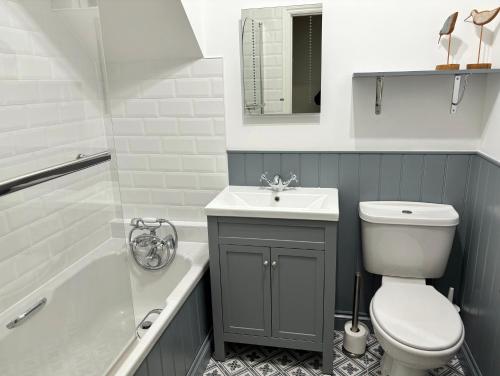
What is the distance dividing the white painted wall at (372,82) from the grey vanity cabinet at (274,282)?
1.82 feet

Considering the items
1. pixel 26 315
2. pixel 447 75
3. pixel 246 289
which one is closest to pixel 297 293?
pixel 246 289

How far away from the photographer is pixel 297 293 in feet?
6.49

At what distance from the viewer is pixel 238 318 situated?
2.09 metres

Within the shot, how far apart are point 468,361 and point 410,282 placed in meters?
0.49

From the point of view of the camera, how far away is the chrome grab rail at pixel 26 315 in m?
1.55

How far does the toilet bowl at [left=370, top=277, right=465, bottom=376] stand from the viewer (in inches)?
61.8

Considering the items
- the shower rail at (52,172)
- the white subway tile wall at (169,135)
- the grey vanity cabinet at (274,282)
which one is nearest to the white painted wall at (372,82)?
the white subway tile wall at (169,135)

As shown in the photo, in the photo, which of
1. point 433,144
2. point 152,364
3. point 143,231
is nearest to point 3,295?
point 152,364

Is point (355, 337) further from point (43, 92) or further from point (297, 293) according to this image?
point (43, 92)

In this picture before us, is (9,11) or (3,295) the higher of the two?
(9,11)

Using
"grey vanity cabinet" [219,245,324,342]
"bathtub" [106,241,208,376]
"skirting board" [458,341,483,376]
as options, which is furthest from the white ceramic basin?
"skirting board" [458,341,483,376]

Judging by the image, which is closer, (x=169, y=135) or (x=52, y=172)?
(x=52, y=172)

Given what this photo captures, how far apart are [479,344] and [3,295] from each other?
2135 mm

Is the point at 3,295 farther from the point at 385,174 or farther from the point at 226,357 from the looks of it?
the point at 385,174
